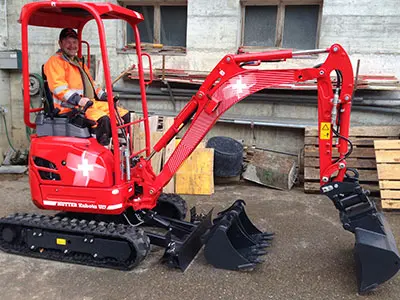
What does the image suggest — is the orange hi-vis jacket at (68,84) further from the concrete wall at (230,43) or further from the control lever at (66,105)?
the concrete wall at (230,43)

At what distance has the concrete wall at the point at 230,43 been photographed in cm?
647

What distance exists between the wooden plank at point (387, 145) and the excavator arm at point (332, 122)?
2.68 m

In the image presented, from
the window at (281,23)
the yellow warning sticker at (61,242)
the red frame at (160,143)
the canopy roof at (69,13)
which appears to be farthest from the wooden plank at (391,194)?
the yellow warning sticker at (61,242)

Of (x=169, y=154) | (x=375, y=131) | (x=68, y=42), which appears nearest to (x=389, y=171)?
(x=375, y=131)

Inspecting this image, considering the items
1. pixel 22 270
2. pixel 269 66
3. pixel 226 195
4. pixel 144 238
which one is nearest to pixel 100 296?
pixel 144 238

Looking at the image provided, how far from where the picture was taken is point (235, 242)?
4.03 metres

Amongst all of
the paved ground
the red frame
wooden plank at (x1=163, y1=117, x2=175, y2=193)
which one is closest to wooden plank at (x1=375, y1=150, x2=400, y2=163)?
the paved ground

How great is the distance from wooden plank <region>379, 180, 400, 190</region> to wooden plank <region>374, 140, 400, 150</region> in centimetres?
56

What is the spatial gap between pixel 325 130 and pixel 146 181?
189 cm

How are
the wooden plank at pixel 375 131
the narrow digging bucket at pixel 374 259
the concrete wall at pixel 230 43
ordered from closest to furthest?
the narrow digging bucket at pixel 374 259 → the wooden plank at pixel 375 131 → the concrete wall at pixel 230 43

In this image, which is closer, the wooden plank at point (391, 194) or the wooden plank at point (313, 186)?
the wooden plank at point (391, 194)

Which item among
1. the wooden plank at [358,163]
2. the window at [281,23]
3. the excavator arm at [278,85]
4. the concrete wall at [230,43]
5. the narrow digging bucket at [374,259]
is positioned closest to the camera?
the narrow digging bucket at [374,259]

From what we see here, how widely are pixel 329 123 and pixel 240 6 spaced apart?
4.32 metres

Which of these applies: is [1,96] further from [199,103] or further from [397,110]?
[397,110]
